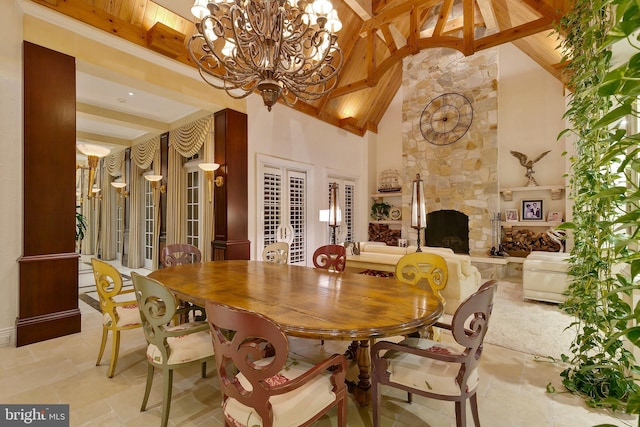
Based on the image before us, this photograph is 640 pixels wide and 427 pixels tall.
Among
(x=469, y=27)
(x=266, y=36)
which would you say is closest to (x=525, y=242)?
(x=469, y=27)

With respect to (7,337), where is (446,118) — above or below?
above

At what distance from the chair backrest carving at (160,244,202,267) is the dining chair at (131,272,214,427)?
1.50 meters

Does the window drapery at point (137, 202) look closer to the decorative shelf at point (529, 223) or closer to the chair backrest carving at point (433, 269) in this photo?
→ the chair backrest carving at point (433, 269)

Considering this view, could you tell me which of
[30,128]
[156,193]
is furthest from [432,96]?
[30,128]

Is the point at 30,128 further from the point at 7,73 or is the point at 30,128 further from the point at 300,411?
the point at 300,411

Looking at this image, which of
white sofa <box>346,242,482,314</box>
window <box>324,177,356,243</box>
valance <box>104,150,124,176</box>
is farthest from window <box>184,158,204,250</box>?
window <box>324,177,356,243</box>

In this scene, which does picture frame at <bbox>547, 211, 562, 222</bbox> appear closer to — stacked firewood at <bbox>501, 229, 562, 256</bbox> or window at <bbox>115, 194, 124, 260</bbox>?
stacked firewood at <bbox>501, 229, 562, 256</bbox>

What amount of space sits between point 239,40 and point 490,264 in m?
5.77

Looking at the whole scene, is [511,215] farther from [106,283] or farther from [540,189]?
[106,283]

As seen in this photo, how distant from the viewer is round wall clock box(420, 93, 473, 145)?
6488mm

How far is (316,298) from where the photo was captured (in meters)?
1.83

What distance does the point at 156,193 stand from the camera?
229 inches

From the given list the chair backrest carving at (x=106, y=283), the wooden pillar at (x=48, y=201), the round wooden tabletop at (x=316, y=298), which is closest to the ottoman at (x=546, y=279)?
the round wooden tabletop at (x=316, y=298)

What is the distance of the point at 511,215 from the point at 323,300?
6025 millimetres
